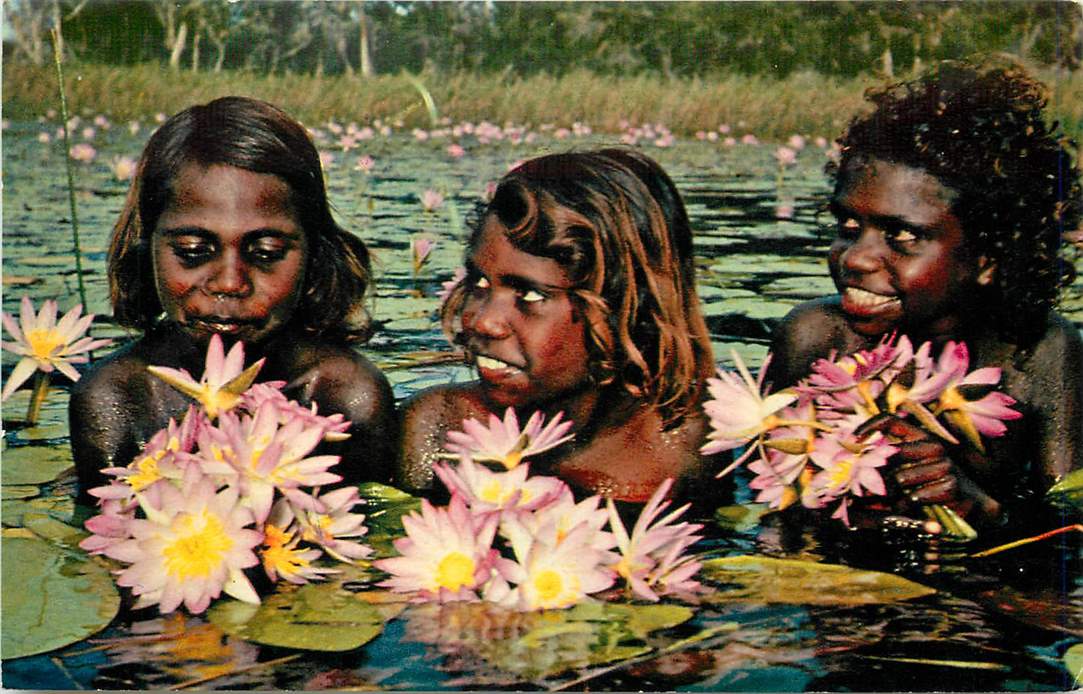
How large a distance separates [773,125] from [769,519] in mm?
766

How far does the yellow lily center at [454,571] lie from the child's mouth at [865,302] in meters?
0.86

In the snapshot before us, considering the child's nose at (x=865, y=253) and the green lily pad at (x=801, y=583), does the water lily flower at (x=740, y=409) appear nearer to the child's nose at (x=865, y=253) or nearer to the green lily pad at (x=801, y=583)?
the green lily pad at (x=801, y=583)

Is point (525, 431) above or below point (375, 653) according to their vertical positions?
above

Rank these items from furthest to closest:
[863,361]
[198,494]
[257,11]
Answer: [257,11], [863,361], [198,494]

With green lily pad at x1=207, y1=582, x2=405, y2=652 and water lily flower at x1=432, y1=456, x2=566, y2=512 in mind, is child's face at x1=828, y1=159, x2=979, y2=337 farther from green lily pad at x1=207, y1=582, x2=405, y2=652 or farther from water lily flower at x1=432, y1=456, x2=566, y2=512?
green lily pad at x1=207, y1=582, x2=405, y2=652

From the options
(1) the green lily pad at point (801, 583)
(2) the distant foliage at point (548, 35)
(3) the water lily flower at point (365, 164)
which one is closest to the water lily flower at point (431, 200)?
(3) the water lily flower at point (365, 164)

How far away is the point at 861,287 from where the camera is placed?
2588mm

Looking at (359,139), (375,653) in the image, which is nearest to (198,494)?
(375,653)

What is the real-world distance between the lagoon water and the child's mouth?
2.2 inches

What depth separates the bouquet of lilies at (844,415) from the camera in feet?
7.80

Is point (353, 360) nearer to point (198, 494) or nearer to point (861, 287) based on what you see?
point (198, 494)

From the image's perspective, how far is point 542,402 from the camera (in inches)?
101

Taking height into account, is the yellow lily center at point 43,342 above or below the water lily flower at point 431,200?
below

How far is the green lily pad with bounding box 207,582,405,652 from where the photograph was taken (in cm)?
226
